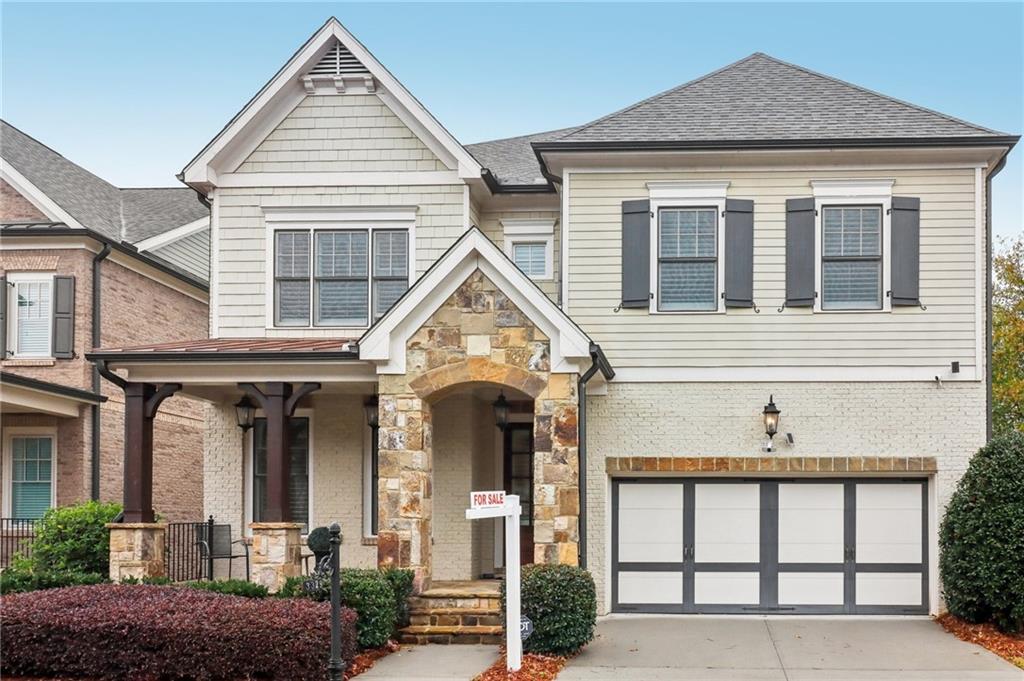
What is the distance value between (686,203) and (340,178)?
4.97 metres

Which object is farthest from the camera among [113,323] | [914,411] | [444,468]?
[113,323]

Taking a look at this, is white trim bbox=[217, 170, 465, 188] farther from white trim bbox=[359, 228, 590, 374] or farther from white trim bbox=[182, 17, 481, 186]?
white trim bbox=[359, 228, 590, 374]

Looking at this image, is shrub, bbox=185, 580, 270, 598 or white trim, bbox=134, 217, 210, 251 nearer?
shrub, bbox=185, 580, 270, 598

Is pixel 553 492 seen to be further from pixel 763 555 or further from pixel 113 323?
pixel 113 323

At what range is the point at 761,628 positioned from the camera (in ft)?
46.9

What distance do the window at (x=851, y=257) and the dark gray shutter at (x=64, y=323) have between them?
39.9 feet

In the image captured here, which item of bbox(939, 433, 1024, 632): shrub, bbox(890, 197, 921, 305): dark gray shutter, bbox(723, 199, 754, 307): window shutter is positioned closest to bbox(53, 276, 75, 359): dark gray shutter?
bbox(723, 199, 754, 307): window shutter

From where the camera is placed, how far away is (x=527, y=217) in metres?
17.2

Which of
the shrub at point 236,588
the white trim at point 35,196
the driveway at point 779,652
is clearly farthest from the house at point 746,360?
the white trim at point 35,196

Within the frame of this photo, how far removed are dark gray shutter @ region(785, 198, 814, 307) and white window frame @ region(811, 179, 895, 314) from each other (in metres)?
0.07

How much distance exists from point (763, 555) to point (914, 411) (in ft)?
9.03

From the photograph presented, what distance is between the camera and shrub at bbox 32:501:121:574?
1504 centimetres

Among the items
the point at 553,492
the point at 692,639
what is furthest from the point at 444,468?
the point at 692,639

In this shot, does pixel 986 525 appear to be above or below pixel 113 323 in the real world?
below
